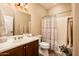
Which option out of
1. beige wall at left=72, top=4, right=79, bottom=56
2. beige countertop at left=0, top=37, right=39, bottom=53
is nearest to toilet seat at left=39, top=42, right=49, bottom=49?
beige countertop at left=0, top=37, right=39, bottom=53

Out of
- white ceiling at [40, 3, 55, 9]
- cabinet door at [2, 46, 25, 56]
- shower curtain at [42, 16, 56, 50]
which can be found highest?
white ceiling at [40, 3, 55, 9]

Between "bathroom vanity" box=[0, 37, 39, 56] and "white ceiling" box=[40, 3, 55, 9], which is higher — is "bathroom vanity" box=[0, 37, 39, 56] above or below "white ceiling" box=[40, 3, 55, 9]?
below

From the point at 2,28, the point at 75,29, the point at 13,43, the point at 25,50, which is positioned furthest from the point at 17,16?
the point at 75,29

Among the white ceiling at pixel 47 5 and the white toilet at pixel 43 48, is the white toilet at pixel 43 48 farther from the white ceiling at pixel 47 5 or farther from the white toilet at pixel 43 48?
the white ceiling at pixel 47 5

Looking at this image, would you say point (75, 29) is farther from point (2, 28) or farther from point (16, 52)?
point (2, 28)

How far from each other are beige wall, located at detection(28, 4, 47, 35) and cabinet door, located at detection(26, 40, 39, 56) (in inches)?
8.0

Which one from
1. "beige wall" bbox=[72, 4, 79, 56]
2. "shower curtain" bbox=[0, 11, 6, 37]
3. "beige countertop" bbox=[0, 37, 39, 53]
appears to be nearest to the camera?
"beige countertop" bbox=[0, 37, 39, 53]

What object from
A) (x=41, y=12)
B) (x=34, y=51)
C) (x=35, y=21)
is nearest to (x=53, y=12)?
(x=41, y=12)

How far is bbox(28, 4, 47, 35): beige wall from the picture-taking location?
6.08 ft

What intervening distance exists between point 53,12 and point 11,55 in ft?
3.09

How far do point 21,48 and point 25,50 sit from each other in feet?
0.28

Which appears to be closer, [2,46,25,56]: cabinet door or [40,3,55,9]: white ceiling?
[2,46,25,56]: cabinet door

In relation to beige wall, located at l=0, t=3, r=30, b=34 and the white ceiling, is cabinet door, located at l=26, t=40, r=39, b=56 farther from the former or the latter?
the white ceiling

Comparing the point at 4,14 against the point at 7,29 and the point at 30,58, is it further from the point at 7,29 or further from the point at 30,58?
the point at 30,58
